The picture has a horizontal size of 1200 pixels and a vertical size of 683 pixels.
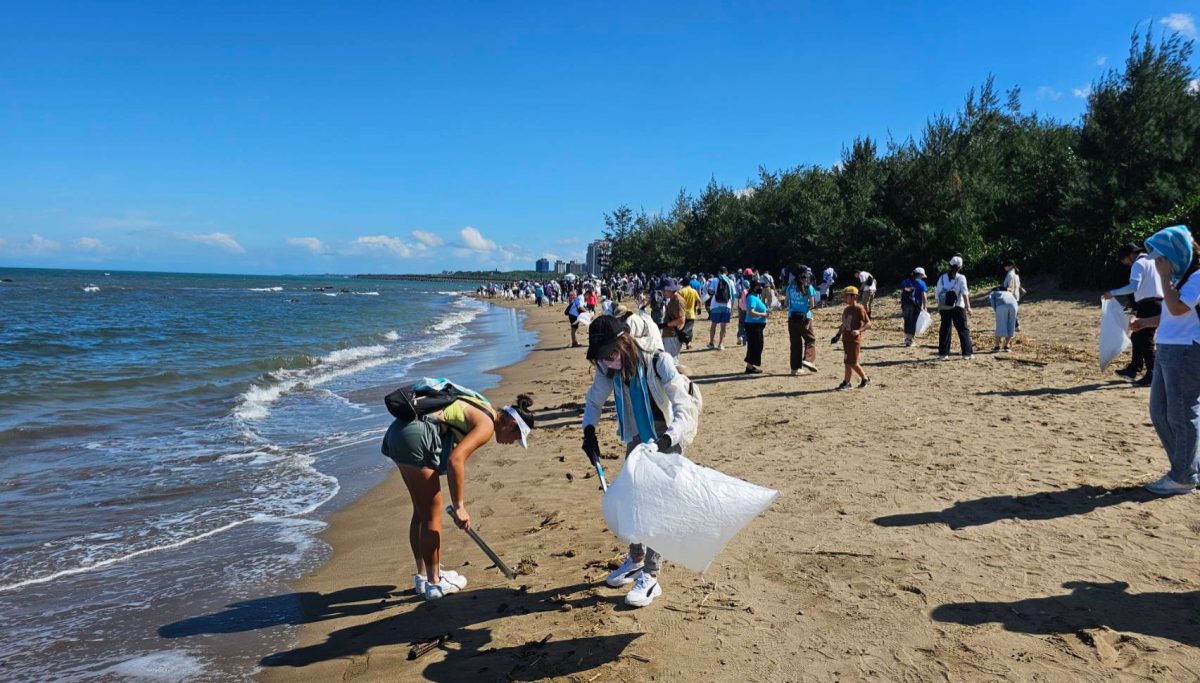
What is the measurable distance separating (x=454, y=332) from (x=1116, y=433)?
2759 cm

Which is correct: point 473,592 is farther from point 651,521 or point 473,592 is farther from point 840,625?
point 840,625

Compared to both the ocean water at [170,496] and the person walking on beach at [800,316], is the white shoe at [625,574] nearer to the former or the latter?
the ocean water at [170,496]

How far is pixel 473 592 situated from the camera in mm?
4660

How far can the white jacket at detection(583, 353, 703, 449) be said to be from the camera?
13.1 feet

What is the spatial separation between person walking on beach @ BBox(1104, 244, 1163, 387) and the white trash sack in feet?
20.0

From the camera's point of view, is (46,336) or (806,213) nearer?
(46,336)

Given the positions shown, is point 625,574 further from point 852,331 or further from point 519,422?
point 852,331

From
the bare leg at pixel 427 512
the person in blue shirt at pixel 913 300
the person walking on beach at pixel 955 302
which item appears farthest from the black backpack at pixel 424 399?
the person in blue shirt at pixel 913 300

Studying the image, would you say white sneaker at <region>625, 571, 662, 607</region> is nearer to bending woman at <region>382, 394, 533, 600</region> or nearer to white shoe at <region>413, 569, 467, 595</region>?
bending woman at <region>382, 394, 533, 600</region>

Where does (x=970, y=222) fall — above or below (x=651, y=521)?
above

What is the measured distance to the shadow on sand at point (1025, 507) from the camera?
508 centimetres

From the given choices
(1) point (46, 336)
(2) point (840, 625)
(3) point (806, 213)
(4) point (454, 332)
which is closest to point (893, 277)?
(3) point (806, 213)

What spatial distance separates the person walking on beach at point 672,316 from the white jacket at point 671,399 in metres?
4.07

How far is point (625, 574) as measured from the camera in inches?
176
